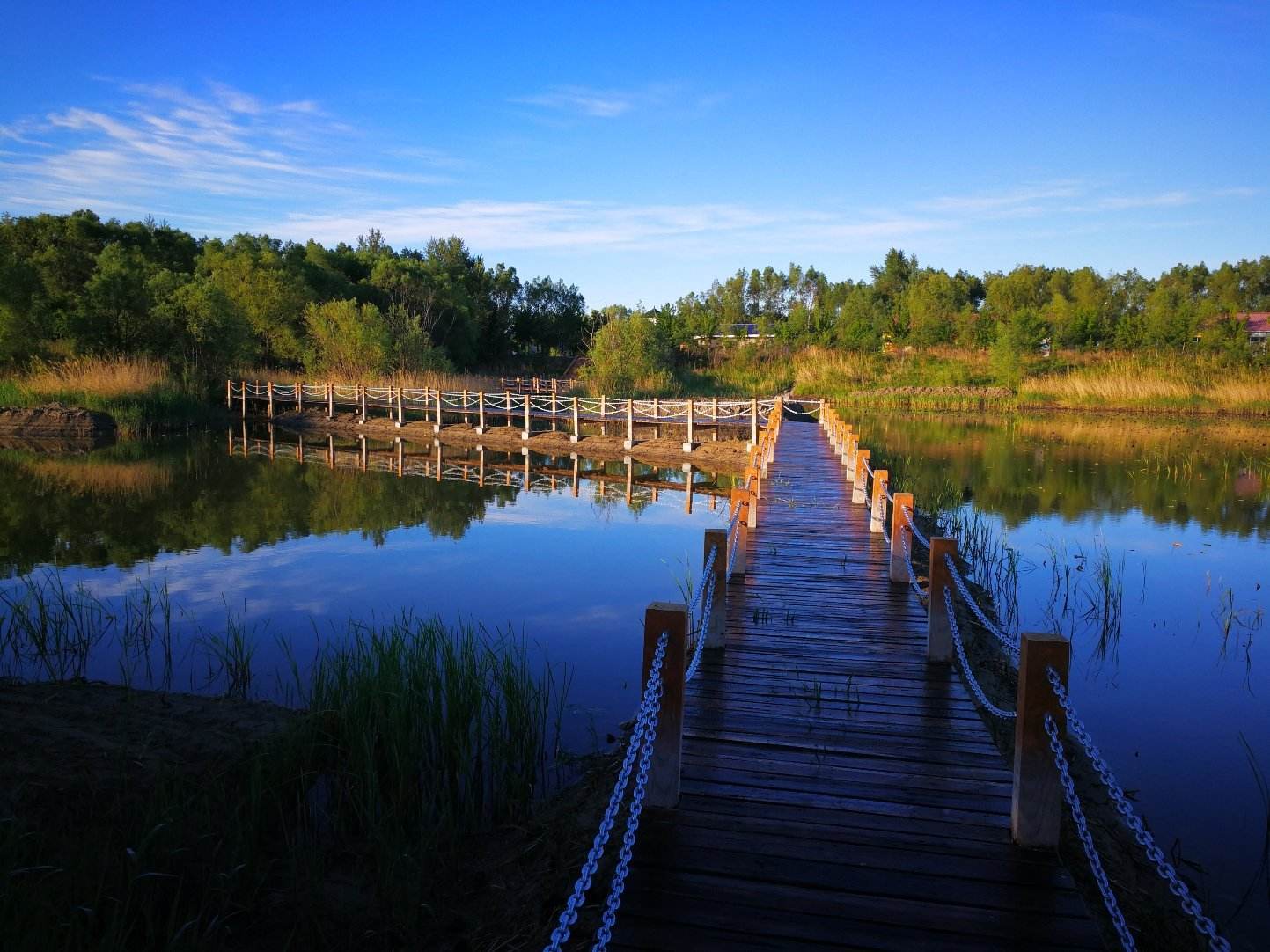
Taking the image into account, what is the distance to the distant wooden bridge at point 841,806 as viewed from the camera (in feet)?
9.30

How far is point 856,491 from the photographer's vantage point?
1140cm

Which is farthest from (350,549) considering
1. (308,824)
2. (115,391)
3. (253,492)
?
(115,391)

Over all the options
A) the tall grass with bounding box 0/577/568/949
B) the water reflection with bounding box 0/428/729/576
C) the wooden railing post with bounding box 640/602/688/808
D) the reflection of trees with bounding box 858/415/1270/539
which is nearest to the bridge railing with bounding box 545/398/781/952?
the wooden railing post with bounding box 640/602/688/808

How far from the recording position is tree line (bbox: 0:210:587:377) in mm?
28203

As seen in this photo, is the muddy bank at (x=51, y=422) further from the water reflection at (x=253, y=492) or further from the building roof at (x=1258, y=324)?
the building roof at (x=1258, y=324)

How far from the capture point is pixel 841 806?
3.63m

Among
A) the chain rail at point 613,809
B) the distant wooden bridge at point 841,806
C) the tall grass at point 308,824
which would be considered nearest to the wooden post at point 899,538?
the distant wooden bridge at point 841,806

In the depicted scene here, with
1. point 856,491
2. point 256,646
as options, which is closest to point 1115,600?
point 856,491

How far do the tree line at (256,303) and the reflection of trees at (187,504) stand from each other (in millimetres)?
9160

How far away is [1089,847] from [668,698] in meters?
1.57

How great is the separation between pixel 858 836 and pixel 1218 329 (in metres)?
47.5

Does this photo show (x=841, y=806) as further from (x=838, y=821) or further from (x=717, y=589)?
(x=717, y=589)

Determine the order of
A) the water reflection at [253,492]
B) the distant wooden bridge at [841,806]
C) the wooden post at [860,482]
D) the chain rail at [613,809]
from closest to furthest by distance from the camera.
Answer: the chain rail at [613,809] < the distant wooden bridge at [841,806] < the wooden post at [860,482] < the water reflection at [253,492]

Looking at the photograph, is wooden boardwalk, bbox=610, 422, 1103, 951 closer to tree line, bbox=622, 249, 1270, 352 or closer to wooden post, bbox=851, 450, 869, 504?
wooden post, bbox=851, 450, 869, 504
